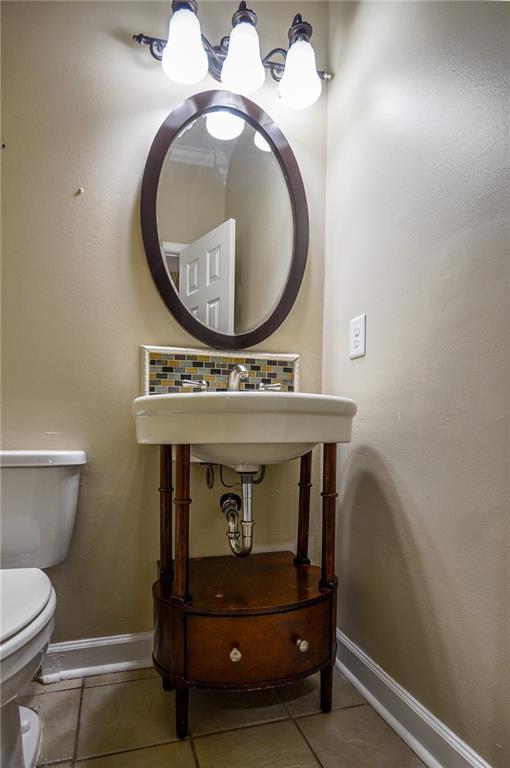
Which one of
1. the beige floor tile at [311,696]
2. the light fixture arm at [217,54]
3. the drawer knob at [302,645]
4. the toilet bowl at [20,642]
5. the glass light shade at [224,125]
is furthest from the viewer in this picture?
the glass light shade at [224,125]

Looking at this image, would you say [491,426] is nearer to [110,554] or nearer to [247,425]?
[247,425]

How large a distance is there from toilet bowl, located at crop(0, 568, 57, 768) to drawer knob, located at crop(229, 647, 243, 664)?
0.41 metres

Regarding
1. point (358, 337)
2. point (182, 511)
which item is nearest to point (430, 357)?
point (358, 337)

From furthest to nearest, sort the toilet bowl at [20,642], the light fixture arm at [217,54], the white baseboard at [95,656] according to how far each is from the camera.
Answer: the light fixture arm at [217,54] < the white baseboard at [95,656] < the toilet bowl at [20,642]

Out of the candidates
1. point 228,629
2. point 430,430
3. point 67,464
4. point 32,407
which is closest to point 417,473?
point 430,430

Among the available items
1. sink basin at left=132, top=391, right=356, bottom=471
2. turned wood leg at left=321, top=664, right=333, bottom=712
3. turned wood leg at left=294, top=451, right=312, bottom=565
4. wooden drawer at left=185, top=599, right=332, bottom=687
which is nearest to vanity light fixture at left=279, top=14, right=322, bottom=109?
sink basin at left=132, top=391, right=356, bottom=471

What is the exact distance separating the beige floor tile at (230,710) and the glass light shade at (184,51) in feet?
5.74

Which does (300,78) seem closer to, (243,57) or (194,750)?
(243,57)

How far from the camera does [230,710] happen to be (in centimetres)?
117

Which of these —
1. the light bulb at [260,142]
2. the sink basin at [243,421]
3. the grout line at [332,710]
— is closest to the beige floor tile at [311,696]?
the grout line at [332,710]

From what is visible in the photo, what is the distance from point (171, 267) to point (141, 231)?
0.47 ft

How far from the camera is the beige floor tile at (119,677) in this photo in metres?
1.28

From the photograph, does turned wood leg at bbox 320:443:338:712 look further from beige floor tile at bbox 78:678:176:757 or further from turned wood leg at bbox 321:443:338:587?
beige floor tile at bbox 78:678:176:757

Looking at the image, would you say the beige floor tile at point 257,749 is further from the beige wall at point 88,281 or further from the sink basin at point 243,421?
the sink basin at point 243,421
